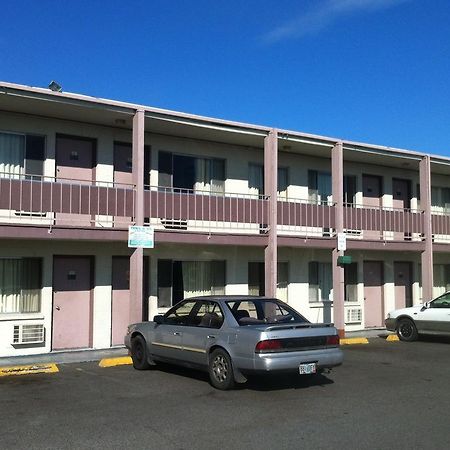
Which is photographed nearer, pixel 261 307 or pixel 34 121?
pixel 261 307

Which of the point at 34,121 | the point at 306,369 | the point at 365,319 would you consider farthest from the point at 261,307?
the point at 365,319

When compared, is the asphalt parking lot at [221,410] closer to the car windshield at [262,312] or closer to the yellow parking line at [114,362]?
the yellow parking line at [114,362]

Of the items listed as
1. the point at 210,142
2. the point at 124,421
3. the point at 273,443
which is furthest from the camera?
the point at 210,142

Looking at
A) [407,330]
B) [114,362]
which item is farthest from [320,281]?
[114,362]

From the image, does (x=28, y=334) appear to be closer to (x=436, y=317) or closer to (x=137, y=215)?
(x=137, y=215)

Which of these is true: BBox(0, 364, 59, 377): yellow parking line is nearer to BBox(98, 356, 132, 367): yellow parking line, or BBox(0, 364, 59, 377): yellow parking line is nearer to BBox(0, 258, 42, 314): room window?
BBox(98, 356, 132, 367): yellow parking line

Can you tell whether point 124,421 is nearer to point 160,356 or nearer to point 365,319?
point 160,356

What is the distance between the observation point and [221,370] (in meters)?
8.92

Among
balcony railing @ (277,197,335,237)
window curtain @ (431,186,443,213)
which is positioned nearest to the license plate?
balcony railing @ (277,197,335,237)

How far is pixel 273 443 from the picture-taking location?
19.9 ft

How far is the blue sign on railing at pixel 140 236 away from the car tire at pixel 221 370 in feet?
14.7

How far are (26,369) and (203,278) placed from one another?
6271 mm

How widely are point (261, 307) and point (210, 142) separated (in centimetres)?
756

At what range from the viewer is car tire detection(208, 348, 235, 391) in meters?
8.73
